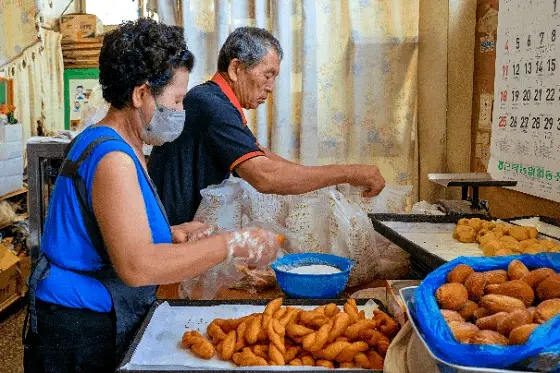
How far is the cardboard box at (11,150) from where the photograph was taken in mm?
4816

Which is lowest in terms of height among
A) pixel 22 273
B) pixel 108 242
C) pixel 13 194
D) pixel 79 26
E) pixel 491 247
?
pixel 22 273

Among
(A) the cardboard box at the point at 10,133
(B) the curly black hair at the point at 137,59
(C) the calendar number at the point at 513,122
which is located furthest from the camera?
(A) the cardboard box at the point at 10,133

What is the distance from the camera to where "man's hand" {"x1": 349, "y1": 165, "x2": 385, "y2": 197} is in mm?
2354

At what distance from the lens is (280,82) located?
3.53 metres

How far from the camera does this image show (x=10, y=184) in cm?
504

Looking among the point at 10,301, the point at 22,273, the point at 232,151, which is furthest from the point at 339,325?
the point at 22,273

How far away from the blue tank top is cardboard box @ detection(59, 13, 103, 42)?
4.53 meters

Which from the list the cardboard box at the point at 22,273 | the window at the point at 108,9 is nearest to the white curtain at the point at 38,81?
the window at the point at 108,9

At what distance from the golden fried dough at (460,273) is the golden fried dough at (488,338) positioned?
205 millimetres

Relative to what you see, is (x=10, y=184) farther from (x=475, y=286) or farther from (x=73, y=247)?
(x=475, y=286)

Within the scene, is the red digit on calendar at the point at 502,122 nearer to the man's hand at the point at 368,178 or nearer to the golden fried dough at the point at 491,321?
the man's hand at the point at 368,178

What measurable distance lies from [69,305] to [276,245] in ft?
1.97

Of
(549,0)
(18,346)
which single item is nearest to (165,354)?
(549,0)

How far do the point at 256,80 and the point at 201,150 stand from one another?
1.38 feet
